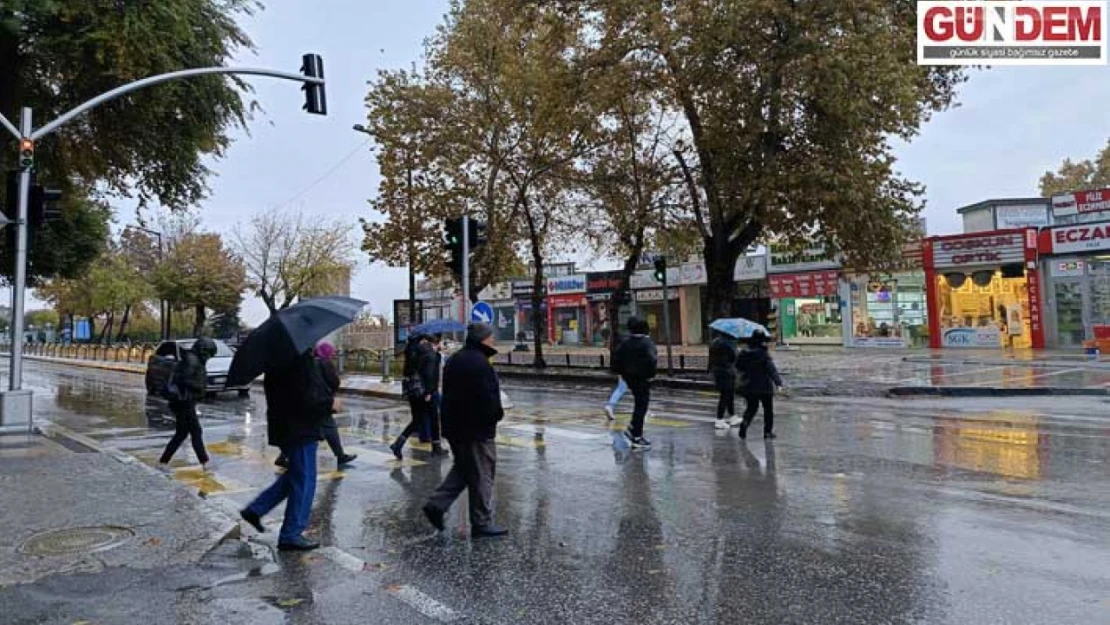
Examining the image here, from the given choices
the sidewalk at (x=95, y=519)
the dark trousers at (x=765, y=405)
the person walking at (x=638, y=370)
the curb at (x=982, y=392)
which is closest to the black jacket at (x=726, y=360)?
the dark trousers at (x=765, y=405)

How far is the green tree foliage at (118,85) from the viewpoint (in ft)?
48.5

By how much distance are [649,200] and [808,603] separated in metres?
18.9

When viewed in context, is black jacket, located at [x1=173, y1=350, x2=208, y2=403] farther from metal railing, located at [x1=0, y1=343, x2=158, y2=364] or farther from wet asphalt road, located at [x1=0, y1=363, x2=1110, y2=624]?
metal railing, located at [x1=0, y1=343, x2=158, y2=364]

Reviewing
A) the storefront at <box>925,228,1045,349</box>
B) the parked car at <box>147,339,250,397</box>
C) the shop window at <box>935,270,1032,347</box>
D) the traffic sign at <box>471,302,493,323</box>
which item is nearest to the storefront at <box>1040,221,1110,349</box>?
the storefront at <box>925,228,1045,349</box>

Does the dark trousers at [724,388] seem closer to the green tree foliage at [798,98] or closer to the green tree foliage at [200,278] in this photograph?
the green tree foliage at [798,98]

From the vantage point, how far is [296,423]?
616cm

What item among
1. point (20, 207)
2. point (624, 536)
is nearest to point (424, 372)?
point (624, 536)

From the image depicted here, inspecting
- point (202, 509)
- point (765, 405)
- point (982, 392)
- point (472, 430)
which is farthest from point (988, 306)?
point (202, 509)

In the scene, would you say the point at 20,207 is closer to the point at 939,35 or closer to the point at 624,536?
the point at 624,536

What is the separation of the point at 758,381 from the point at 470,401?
625 centimetres

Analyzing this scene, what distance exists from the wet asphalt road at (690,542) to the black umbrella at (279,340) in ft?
4.64

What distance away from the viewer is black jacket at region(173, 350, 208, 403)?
9.83 m

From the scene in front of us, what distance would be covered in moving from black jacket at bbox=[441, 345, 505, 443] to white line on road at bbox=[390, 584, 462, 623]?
4.81 ft

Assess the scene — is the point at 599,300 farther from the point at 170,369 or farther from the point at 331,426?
the point at 331,426
